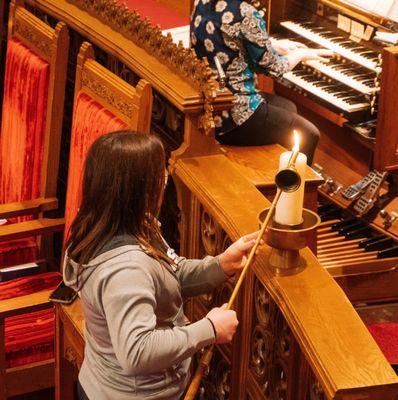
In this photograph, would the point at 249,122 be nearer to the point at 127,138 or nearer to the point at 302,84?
the point at 302,84

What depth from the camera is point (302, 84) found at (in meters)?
5.19

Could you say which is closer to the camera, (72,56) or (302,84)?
(72,56)

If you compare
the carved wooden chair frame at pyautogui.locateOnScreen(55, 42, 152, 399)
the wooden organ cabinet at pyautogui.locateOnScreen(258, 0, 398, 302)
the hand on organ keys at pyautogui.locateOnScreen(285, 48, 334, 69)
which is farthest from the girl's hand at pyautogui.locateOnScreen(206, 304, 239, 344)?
the hand on organ keys at pyautogui.locateOnScreen(285, 48, 334, 69)

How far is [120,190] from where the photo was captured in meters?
2.26

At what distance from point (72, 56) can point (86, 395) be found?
1.90 meters

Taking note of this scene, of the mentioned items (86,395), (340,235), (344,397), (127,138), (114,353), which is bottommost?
(340,235)

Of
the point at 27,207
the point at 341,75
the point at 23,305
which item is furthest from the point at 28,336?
the point at 341,75

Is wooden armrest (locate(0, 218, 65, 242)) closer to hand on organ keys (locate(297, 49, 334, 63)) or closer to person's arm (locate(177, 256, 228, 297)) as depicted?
person's arm (locate(177, 256, 228, 297))

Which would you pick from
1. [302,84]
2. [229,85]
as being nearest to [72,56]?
[229,85]

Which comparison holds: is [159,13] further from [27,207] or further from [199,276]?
[199,276]

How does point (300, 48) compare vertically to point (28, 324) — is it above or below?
above

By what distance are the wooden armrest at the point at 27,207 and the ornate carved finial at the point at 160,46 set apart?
725 millimetres

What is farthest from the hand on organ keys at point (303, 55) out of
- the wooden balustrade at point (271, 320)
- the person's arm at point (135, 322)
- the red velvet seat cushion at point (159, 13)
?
the person's arm at point (135, 322)

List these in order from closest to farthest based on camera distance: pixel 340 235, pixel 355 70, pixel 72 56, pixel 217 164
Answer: pixel 217 164 → pixel 72 56 → pixel 340 235 → pixel 355 70
